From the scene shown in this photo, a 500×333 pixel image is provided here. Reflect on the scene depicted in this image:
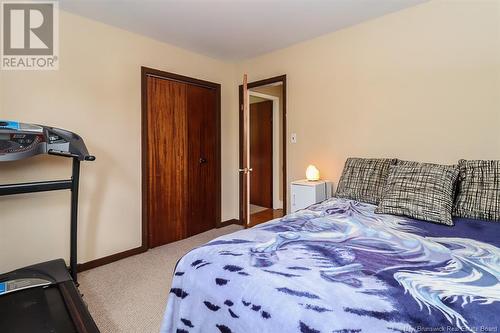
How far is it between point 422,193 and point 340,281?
4.26 ft

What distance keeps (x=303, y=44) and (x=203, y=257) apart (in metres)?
2.91

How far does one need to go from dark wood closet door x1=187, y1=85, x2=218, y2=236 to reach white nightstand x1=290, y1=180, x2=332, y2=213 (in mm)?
1363

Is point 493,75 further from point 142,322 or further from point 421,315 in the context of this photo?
point 142,322

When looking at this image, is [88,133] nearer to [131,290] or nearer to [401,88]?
[131,290]

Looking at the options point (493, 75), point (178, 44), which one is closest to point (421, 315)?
point (493, 75)

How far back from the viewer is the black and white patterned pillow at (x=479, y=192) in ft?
5.69

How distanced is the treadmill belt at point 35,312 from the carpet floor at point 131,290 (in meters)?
0.34

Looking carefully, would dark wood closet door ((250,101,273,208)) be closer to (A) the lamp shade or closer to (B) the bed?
(A) the lamp shade

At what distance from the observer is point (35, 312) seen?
1.52 meters

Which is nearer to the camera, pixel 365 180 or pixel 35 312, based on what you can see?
pixel 35 312

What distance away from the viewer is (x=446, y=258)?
3.82 feet

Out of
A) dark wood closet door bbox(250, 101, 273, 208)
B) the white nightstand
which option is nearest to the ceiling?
the white nightstand

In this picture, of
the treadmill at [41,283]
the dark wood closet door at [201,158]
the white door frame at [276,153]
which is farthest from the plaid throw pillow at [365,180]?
the white door frame at [276,153]

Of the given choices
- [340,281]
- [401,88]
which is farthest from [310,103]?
[340,281]
